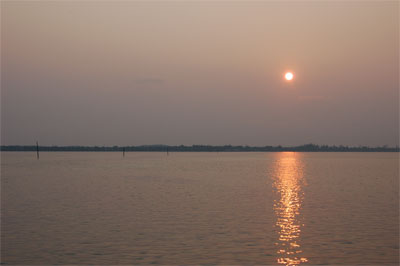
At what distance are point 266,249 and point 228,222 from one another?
25.1ft

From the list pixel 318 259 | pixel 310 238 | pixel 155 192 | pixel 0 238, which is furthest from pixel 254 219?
pixel 155 192

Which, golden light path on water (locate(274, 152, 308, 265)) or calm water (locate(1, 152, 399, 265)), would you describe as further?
calm water (locate(1, 152, 399, 265))

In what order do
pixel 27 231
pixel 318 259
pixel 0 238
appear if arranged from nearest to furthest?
pixel 318 259 → pixel 0 238 → pixel 27 231

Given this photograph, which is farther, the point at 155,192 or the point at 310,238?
the point at 155,192

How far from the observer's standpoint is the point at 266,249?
22.2 metres

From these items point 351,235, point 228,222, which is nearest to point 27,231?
point 228,222

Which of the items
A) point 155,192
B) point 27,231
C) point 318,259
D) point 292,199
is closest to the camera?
point 318,259

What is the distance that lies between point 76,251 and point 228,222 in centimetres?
1101

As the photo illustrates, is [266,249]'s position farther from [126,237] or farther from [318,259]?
[126,237]

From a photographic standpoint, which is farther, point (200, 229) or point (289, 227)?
point (289, 227)

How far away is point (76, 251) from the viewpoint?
71.7 ft

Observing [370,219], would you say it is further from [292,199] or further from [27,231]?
[27,231]

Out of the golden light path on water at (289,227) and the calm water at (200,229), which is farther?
the calm water at (200,229)

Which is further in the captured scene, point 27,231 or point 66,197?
point 66,197
